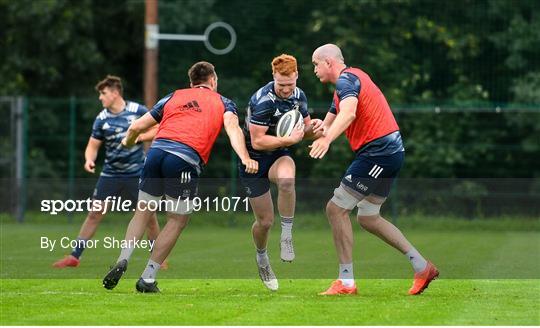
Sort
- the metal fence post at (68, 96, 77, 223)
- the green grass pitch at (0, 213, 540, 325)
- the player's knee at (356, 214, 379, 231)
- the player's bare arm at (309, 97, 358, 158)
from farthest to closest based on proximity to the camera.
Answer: the metal fence post at (68, 96, 77, 223) → the player's knee at (356, 214, 379, 231) → the player's bare arm at (309, 97, 358, 158) → the green grass pitch at (0, 213, 540, 325)

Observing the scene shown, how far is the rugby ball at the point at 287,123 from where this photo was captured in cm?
1135

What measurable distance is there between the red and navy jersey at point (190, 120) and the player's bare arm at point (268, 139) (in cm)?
27

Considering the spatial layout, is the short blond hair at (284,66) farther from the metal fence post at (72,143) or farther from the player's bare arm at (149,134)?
the metal fence post at (72,143)

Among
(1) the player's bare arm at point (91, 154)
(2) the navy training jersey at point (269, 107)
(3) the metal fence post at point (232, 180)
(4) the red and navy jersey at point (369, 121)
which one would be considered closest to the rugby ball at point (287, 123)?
(2) the navy training jersey at point (269, 107)

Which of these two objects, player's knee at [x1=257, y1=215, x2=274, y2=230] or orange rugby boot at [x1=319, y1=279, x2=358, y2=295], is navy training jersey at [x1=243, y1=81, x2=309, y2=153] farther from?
orange rugby boot at [x1=319, y1=279, x2=358, y2=295]

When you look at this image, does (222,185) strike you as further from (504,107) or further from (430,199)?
(504,107)

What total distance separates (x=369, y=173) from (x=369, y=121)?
454mm

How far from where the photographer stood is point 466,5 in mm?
28672

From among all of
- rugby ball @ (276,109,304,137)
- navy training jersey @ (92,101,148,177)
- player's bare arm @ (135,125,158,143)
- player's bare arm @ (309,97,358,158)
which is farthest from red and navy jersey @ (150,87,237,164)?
navy training jersey @ (92,101,148,177)

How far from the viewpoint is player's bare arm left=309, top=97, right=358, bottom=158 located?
34.2 feet

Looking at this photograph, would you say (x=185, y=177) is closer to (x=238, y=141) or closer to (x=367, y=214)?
(x=238, y=141)

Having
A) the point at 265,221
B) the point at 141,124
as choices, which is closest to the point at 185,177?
the point at 141,124

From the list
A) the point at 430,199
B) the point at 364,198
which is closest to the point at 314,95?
the point at 430,199

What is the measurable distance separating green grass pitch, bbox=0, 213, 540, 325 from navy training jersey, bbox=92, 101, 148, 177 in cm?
114
